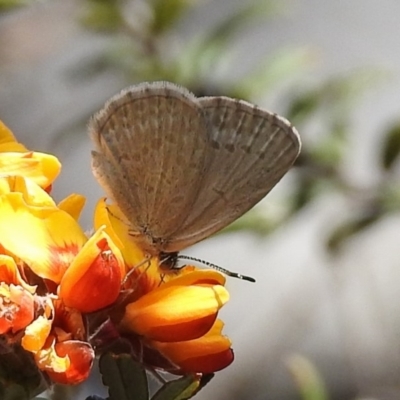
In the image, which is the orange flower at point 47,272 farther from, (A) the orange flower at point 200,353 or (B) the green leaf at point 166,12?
(B) the green leaf at point 166,12

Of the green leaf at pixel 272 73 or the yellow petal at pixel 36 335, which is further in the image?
the green leaf at pixel 272 73

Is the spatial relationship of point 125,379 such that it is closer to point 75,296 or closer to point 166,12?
point 75,296

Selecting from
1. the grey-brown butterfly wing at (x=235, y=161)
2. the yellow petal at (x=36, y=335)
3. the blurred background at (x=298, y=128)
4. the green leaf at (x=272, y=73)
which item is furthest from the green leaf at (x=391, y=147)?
the yellow petal at (x=36, y=335)

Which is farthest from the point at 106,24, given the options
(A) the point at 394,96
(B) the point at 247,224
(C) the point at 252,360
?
(A) the point at 394,96

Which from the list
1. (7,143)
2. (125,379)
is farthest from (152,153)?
(125,379)

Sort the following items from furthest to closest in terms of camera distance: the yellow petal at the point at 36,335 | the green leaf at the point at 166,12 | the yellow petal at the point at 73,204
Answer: the green leaf at the point at 166,12, the yellow petal at the point at 73,204, the yellow petal at the point at 36,335

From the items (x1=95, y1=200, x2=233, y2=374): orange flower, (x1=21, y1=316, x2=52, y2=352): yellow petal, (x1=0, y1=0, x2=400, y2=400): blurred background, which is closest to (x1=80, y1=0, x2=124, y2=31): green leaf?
(x1=0, y1=0, x2=400, y2=400): blurred background
